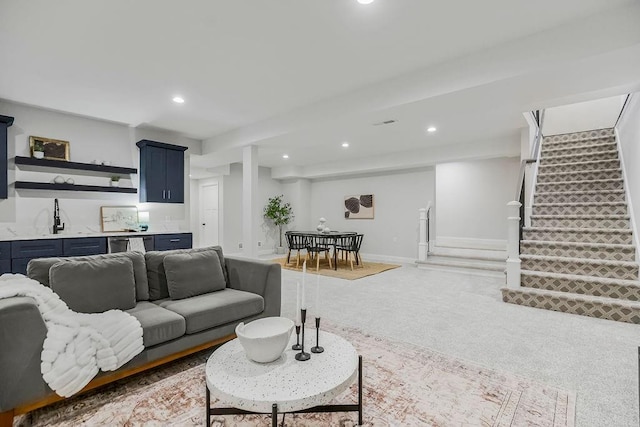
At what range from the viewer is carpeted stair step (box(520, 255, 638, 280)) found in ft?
12.1

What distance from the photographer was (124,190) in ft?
17.0

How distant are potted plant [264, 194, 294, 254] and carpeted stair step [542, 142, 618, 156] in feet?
20.4

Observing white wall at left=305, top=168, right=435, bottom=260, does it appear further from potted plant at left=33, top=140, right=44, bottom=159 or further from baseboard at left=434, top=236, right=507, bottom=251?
potted plant at left=33, top=140, right=44, bottom=159

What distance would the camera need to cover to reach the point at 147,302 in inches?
100

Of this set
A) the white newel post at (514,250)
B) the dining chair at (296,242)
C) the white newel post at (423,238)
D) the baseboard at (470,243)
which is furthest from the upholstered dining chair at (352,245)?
the white newel post at (514,250)

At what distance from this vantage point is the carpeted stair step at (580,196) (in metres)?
4.52

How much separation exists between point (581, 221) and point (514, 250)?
1198 mm

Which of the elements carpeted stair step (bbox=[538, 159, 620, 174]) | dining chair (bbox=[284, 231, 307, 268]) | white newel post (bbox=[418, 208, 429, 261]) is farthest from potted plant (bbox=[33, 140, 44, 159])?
carpeted stair step (bbox=[538, 159, 620, 174])

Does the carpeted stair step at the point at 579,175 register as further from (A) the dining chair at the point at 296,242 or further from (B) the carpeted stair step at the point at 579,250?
(A) the dining chair at the point at 296,242

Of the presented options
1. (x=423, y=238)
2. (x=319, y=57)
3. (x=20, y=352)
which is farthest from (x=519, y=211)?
(x=20, y=352)

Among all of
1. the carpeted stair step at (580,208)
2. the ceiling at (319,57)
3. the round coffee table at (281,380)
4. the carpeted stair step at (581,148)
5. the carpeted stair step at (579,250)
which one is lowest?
the round coffee table at (281,380)

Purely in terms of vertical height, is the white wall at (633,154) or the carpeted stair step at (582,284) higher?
the white wall at (633,154)

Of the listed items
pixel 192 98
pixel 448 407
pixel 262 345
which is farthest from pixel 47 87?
pixel 448 407

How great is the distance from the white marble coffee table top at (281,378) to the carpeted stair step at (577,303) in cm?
307
